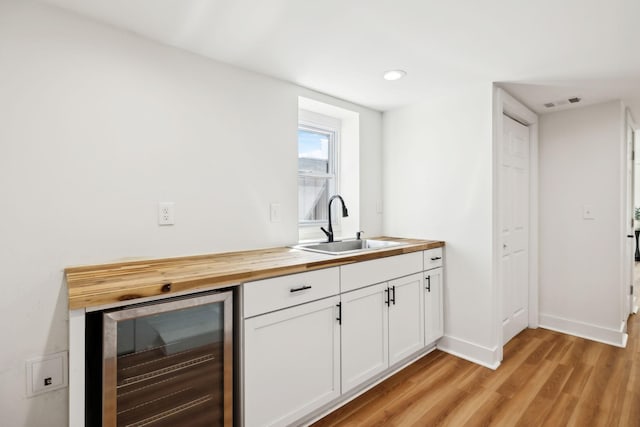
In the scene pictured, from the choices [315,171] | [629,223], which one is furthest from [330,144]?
[629,223]

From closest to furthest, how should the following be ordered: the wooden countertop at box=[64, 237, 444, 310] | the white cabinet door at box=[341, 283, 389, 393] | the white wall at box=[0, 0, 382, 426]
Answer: the wooden countertop at box=[64, 237, 444, 310] < the white wall at box=[0, 0, 382, 426] < the white cabinet door at box=[341, 283, 389, 393]

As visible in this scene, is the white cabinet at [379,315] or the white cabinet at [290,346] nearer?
the white cabinet at [290,346]

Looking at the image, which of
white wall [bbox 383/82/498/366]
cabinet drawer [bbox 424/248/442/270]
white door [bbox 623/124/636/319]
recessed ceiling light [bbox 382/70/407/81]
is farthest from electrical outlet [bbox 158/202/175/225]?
white door [bbox 623/124/636/319]

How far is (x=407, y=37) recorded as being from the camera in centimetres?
176

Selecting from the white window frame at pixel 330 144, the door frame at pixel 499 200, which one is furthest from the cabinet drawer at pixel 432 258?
the white window frame at pixel 330 144

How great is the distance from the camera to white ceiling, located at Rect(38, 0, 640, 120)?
59.2 inches

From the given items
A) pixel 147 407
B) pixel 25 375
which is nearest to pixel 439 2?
pixel 147 407

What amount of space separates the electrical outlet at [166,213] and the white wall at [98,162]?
0.09 ft

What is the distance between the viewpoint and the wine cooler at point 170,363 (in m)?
1.18

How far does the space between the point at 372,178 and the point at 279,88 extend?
4.00 ft

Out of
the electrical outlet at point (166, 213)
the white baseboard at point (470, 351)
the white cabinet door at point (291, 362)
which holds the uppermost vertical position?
the electrical outlet at point (166, 213)

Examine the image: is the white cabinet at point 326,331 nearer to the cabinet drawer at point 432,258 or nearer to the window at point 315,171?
the cabinet drawer at point 432,258

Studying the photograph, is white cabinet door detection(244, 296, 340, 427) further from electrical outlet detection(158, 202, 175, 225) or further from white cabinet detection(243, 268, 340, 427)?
electrical outlet detection(158, 202, 175, 225)

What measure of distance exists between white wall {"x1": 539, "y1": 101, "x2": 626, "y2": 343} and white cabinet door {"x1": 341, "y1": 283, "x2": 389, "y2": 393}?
6.75ft
